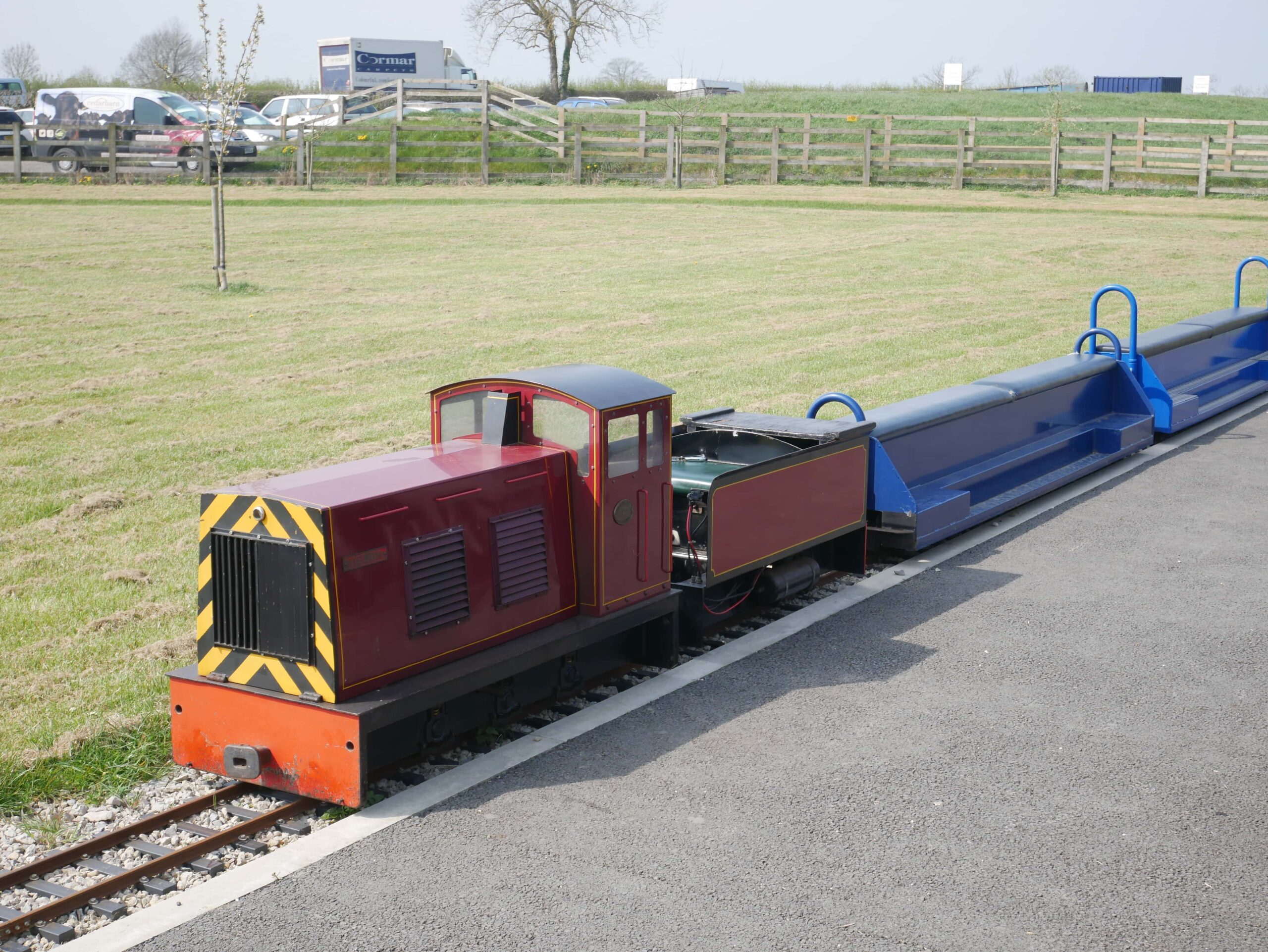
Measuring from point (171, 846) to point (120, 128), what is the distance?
36.4 meters

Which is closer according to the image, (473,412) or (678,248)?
(473,412)

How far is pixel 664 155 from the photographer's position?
42.3 m

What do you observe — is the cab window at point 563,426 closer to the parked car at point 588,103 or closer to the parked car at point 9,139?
the parked car at point 9,139

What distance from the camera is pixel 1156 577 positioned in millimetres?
9398

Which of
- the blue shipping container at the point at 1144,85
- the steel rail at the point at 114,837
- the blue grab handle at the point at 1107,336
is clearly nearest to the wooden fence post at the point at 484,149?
the blue grab handle at the point at 1107,336

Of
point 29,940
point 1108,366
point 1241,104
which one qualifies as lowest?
point 29,940

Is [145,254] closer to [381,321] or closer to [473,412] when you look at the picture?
[381,321]

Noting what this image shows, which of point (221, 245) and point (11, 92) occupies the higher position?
point (11, 92)

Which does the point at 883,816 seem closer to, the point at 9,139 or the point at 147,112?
the point at 9,139

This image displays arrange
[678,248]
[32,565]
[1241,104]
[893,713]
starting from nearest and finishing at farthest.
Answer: [893,713], [32,565], [678,248], [1241,104]

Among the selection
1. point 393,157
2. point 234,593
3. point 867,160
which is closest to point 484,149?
point 393,157

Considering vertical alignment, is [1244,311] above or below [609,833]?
above

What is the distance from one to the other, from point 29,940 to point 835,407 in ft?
35.5

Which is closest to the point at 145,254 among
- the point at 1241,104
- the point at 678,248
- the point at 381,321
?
the point at 381,321
